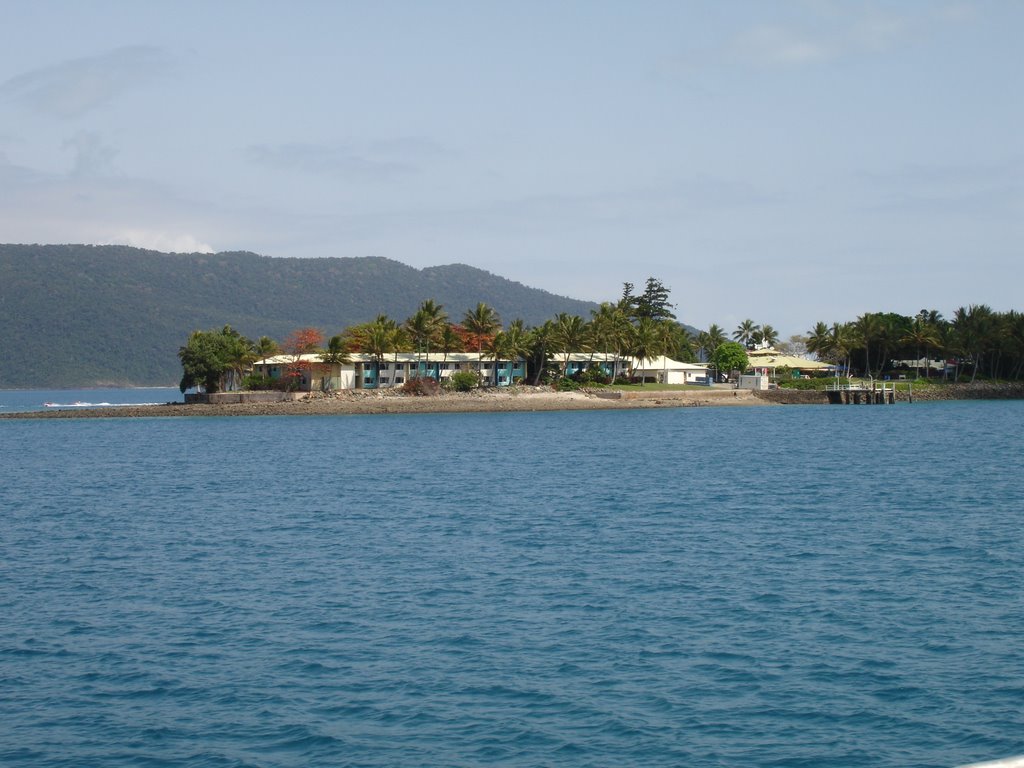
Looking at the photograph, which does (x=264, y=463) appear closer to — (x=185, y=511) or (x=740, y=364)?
(x=185, y=511)

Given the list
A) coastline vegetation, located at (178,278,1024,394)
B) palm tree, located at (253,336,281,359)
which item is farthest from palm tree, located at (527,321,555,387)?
palm tree, located at (253,336,281,359)

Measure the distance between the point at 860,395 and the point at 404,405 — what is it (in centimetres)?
5374

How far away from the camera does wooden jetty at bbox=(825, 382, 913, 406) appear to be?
130m

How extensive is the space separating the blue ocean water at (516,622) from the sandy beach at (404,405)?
61.5 m

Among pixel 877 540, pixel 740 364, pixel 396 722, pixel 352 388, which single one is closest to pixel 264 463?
pixel 877 540

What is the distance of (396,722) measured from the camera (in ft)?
54.3

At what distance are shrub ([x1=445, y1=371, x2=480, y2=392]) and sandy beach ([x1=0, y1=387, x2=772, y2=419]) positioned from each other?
1.55m

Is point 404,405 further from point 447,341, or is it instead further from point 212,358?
point 212,358

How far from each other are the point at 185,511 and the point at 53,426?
6909 centimetres

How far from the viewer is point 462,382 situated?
119 m

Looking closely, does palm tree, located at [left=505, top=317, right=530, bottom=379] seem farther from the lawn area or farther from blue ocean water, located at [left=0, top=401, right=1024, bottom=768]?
blue ocean water, located at [left=0, top=401, right=1024, bottom=768]

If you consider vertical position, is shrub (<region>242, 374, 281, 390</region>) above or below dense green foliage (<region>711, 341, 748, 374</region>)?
below

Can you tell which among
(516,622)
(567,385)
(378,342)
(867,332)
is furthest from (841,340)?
(516,622)

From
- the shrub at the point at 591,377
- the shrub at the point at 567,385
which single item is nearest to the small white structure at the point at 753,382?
the shrub at the point at 591,377
